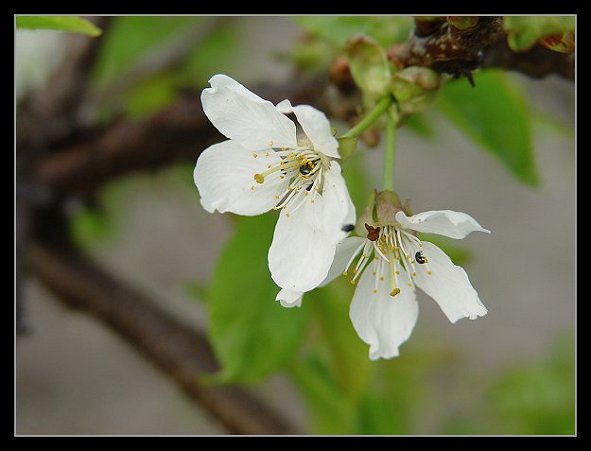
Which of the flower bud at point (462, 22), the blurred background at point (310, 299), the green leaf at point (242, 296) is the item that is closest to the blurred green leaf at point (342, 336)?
the blurred background at point (310, 299)

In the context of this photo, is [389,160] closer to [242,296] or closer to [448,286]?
[448,286]

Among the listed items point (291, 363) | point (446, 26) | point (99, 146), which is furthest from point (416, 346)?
point (446, 26)

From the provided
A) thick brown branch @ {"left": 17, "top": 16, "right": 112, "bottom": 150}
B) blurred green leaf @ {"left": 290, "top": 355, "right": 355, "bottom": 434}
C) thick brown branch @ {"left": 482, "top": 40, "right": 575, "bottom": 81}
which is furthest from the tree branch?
thick brown branch @ {"left": 17, "top": 16, "right": 112, "bottom": 150}

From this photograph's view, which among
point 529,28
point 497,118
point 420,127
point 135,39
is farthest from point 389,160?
point 135,39

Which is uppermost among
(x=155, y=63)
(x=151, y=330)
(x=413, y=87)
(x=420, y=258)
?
(x=155, y=63)

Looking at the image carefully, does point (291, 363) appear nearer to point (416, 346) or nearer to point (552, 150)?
point (416, 346)

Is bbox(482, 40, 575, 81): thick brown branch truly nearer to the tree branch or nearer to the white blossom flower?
the tree branch
